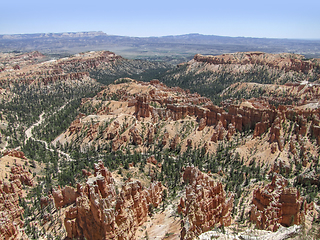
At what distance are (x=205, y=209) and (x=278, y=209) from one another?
9074 mm

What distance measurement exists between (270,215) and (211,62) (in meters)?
168

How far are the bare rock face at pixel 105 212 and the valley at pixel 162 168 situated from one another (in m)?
0.13

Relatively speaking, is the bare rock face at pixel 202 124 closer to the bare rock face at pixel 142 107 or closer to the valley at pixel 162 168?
the valley at pixel 162 168

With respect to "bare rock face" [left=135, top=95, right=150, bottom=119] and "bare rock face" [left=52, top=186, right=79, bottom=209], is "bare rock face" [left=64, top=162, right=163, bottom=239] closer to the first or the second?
"bare rock face" [left=52, top=186, right=79, bottom=209]

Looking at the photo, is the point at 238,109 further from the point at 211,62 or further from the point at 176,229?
the point at 211,62

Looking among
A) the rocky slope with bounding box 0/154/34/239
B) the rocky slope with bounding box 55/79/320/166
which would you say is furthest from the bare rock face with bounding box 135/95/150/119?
the rocky slope with bounding box 0/154/34/239

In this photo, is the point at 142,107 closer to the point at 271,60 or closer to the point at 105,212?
the point at 105,212

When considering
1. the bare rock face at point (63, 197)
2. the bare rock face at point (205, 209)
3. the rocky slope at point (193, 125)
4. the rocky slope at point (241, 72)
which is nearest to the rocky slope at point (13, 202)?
the bare rock face at point (63, 197)

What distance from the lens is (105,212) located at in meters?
28.7

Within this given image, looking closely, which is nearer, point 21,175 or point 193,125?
point 21,175

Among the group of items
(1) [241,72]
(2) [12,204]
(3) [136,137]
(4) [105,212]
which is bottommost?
(2) [12,204]

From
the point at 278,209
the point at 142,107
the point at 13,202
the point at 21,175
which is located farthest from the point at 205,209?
the point at 142,107

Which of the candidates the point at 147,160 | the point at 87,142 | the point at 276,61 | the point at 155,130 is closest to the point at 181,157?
the point at 147,160

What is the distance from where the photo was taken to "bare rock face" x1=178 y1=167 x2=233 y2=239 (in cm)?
2912
